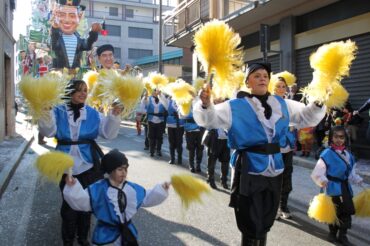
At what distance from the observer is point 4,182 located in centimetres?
740

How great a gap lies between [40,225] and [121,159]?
264 cm

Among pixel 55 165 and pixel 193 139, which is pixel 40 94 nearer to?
pixel 55 165

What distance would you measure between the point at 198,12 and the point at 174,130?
8460 millimetres

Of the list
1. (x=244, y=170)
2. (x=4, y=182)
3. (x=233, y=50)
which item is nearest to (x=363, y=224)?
(x=244, y=170)

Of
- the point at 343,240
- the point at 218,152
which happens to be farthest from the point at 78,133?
the point at 218,152

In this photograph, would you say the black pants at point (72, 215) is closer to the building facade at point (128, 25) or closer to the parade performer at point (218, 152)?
the parade performer at point (218, 152)

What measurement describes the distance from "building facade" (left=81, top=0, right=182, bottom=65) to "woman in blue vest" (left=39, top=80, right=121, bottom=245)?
5742cm

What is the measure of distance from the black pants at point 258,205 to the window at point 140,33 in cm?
6228

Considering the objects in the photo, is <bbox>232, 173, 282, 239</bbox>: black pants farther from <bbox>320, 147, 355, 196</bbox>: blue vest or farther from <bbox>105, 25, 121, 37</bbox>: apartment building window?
<bbox>105, 25, 121, 37</bbox>: apartment building window

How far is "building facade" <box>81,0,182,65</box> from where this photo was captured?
61938 millimetres

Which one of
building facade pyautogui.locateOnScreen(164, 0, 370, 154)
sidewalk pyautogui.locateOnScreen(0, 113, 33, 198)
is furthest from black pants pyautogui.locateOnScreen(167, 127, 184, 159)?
building facade pyautogui.locateOnScreen(164, 0, 370, 154)

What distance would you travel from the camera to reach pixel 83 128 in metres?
4.22

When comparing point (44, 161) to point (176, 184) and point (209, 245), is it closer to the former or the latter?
point (176, 184)

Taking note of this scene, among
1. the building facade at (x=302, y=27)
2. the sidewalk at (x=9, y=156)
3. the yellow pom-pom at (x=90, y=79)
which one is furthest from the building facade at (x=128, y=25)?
the yellow pom-pom at (x=90, y=79)
